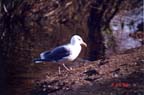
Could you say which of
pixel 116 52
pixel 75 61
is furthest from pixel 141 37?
pixel 75 61

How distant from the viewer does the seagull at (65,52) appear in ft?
7.58

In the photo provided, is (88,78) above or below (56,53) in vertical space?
below

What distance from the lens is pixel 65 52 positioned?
2.32 m

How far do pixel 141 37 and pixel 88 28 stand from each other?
0.87 ft

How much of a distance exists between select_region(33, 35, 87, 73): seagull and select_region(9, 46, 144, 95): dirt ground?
27mm

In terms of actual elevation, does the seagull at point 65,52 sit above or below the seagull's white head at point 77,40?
below

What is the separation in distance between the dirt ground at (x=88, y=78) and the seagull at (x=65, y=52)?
27 mm

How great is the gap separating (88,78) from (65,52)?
171mm

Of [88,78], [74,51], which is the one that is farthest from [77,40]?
[88,78]

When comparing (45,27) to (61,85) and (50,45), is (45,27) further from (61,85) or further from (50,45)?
(61,85)

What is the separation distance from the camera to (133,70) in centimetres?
225

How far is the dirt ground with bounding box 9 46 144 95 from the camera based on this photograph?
2250 mm

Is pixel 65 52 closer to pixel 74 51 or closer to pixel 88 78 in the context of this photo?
pixel 74 51

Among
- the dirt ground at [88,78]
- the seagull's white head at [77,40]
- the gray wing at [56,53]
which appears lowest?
the dirt ground at [88,78]
